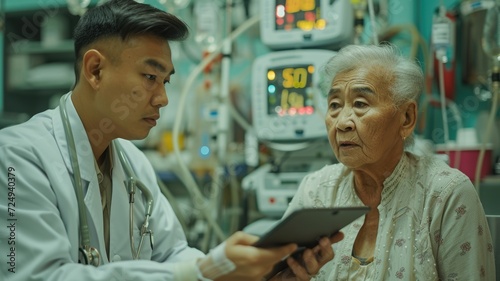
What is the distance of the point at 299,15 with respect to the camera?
8.43 ft

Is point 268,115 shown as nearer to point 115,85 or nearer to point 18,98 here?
point 115,85

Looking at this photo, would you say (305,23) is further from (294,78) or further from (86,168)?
(86,168)

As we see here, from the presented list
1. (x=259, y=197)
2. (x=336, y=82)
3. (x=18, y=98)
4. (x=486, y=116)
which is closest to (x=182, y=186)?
(x=259, y=197)

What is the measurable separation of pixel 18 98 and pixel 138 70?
2.95 m

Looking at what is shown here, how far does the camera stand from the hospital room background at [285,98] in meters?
2.42

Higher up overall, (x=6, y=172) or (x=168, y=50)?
(x=168, y=50)

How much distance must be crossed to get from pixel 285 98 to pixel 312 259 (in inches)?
51.4

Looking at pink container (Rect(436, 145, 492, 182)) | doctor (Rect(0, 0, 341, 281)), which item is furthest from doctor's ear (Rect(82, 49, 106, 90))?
pink container (Rect(436, 145, 492, 182))

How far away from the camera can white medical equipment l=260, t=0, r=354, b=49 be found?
8.19 feet

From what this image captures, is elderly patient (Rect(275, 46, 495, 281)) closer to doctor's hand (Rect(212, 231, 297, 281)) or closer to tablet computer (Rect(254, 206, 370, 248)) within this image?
tablet computer (Rect(254, 206, 370, 248))

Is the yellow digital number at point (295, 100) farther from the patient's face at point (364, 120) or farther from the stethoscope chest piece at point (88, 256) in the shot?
the stethoscope chest piece at point (88, 256)

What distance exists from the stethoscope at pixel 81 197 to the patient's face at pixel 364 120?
0.57m

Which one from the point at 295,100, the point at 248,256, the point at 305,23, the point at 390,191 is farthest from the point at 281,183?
the point at 248,256

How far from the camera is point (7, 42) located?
401cm
